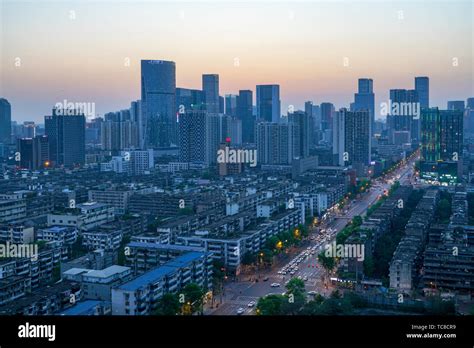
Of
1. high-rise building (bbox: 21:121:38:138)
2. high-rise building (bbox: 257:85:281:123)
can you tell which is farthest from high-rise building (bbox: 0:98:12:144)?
high-rise building (bbox: 257:85:281:123)

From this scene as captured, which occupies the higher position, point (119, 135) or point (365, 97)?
point (365, 97)

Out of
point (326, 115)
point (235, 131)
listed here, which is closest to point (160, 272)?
point (235, 131)

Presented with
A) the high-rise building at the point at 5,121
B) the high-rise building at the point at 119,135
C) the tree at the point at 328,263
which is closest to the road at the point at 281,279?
the tree at the point at 328,263

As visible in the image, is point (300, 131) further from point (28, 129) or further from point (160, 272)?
point (160, 272)

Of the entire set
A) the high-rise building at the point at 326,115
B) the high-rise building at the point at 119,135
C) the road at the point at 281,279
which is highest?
the high-rise building at the point at 326,115

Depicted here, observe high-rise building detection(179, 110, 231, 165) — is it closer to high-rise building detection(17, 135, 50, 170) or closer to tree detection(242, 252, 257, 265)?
high-rise building detection(17, 135, 50, 170)

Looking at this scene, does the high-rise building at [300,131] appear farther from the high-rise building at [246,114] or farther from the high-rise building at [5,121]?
the high-rise building at [5,121]

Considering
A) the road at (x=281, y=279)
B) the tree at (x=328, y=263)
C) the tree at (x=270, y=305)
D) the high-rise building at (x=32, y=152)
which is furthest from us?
the high-rise building at (x=32, y=152)
